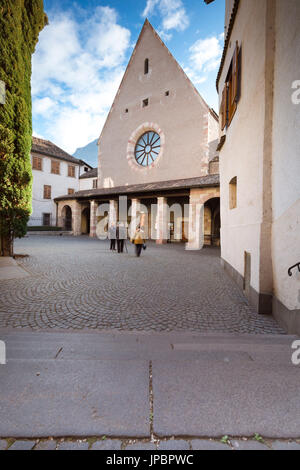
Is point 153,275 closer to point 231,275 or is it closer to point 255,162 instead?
point 231,275

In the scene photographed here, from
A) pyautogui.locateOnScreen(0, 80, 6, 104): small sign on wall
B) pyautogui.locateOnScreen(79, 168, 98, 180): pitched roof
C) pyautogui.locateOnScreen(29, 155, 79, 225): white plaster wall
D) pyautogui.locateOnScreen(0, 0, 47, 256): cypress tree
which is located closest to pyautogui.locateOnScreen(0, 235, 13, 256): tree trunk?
pyautogui.locateOnScreen(0, 0, 47, 256): cypress tree

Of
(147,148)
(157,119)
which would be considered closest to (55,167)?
(147,148)

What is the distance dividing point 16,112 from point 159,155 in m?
13.1

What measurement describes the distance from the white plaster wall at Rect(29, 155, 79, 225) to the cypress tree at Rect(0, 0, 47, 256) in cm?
2114

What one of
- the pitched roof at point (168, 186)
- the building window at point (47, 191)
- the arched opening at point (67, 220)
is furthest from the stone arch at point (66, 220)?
the pitched roof at point (168, 186)

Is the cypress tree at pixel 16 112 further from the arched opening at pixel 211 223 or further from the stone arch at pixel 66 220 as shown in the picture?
the stone arch at pixel 66 220

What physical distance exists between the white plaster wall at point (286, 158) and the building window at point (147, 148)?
16707 mm

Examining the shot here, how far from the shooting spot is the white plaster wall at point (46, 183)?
27.7 m

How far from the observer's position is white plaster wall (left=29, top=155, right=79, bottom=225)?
2767 centimetres

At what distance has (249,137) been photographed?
4262mm

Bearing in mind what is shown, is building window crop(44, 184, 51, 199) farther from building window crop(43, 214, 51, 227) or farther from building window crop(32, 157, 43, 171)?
building window crop(43, 214, 51, 227)

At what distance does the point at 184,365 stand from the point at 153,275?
4.43 metres

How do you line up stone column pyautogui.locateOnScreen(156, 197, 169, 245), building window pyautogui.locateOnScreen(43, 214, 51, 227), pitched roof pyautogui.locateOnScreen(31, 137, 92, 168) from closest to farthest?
stone column pyautogui.locateOnScreen(156, 197, 169, 245), pitched roof pyautogui.locateOnScreen(31, 137, 92, 168), building window pyautogui.locateOnScreen(43, 214, 51, 227)

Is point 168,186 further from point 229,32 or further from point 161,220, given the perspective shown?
point 229,32
